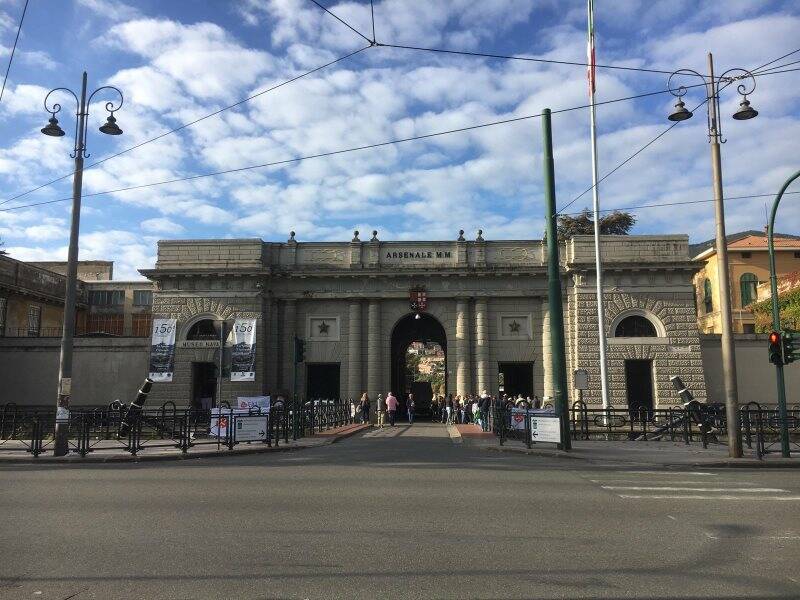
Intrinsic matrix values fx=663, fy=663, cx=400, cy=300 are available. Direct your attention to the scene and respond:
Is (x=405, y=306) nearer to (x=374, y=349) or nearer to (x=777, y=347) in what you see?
(x=374, y=349)

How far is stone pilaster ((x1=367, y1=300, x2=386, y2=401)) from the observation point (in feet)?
122

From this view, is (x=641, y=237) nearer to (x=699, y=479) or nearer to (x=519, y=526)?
(x=699, y=479)

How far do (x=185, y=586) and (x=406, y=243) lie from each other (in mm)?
32971

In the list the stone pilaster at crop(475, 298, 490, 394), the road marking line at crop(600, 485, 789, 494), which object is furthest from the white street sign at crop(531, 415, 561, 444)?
the stone pilaster at crop(475, 298, 490, 394)

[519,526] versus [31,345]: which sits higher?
[31,345]

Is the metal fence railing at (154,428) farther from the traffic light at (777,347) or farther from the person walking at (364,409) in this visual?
the traffic light at (777,347)

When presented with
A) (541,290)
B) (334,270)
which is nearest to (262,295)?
(334,270)

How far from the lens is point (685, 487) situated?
38.7 feet

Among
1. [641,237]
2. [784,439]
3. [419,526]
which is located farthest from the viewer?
[641,237]

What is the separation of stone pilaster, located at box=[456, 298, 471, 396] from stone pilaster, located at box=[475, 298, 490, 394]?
0.57 m

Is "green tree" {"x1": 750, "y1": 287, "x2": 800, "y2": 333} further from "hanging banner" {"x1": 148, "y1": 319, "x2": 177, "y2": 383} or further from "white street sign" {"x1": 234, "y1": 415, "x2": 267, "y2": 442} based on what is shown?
"hanging banner" {"x1": 148, "y1": 319, "x2": 177, "y2": 383}

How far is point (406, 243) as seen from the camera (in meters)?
38.2

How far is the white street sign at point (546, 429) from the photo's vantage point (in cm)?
1865

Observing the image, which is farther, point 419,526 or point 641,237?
point 641,237
